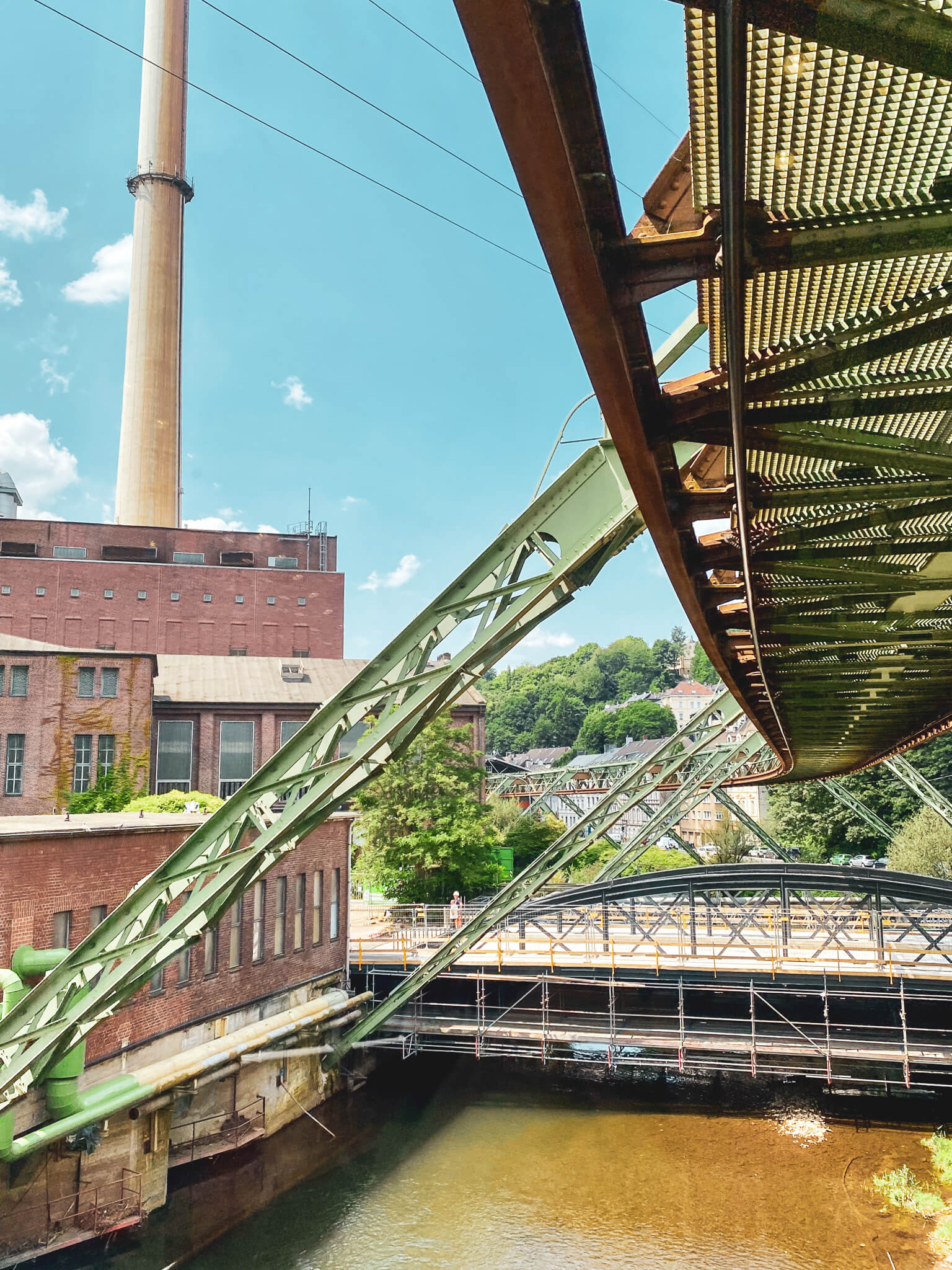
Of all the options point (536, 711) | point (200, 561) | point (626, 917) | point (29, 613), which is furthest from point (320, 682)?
point (536, 711)

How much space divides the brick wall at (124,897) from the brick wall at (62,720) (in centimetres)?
1232

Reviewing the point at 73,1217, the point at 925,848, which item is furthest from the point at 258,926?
the point at 925,848

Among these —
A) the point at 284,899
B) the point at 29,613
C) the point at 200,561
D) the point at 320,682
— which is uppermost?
the point at 200,561

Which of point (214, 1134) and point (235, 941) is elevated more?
point (235, 941)

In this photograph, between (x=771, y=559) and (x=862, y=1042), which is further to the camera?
(x=862, y=1042)

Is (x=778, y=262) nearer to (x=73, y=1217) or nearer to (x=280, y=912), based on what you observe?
(x=73, y=1217)

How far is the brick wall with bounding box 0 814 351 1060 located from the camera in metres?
11.8

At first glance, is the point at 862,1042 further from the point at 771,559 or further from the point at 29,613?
the point at 29,613

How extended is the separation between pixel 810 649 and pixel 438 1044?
15238mm

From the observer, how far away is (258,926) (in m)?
17.1

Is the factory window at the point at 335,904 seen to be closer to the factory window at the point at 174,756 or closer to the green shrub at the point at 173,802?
the green shrub at the point at 173,802

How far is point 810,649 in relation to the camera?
24.3ft

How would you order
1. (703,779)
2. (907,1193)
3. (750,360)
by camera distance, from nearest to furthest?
(750,360)
(907,1193)
(703,779)

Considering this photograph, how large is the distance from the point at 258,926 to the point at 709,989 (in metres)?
9.24
